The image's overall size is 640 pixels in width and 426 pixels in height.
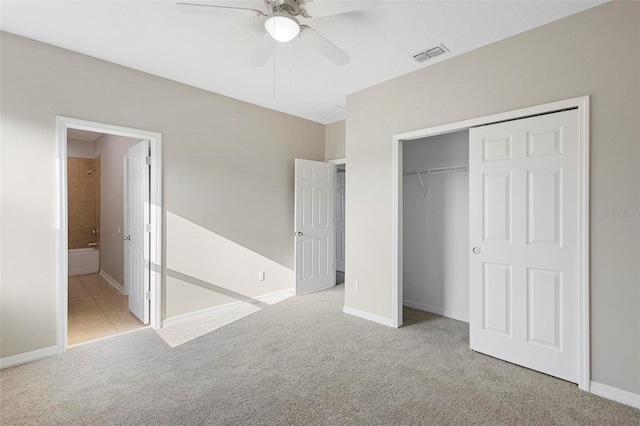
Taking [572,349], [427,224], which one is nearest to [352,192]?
[427,224]

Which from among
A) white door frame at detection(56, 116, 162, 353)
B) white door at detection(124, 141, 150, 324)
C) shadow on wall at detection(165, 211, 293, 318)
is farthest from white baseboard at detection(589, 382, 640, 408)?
white door at detection(124, 141, 150, 324)

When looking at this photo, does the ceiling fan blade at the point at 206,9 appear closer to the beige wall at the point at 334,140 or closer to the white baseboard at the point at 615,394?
the beige wall at the point at 334,140

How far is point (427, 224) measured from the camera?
405cm

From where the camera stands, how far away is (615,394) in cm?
214

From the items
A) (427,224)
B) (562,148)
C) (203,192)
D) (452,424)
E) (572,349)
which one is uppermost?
(562,148)

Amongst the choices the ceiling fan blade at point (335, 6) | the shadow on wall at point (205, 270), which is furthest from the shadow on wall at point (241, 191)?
the ceiling fan blade at point (335, 6)

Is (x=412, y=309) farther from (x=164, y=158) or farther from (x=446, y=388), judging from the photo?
(x=164, y=158)

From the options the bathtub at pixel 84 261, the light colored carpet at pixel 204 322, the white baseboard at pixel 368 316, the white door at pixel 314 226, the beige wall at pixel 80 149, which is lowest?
the light colored carpet at pixel 204 322

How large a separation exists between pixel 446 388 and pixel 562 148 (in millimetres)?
2039

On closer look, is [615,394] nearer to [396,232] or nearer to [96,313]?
[396,232]

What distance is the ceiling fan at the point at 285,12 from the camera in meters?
1.86

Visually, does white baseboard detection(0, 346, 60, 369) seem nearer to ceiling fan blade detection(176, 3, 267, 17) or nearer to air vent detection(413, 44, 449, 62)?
ceiling fan blade detection(176, 3, 267, 17)

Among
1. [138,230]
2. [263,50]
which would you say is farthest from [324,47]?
[138,230]

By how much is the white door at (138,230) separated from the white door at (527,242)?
346 cm
